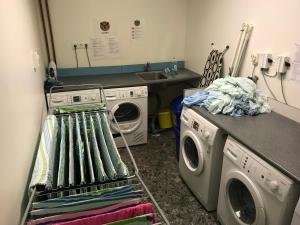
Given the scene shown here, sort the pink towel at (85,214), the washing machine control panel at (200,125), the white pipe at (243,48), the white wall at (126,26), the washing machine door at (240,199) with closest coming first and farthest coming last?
1. the pink towel at (85,214)
2. the washing machine door at (240,199)
3. the washing machine control panel at (200,125)
4. the white pipe at (243,48)
5. the white wall at (126,26)

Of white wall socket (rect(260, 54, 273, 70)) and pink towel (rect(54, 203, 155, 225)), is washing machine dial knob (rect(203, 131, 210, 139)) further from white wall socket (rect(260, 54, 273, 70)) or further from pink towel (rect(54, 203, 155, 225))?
pink towel (rect(54, 203, 155, 225))

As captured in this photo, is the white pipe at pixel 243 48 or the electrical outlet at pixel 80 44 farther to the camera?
the electrical outlet at pixel 80 44

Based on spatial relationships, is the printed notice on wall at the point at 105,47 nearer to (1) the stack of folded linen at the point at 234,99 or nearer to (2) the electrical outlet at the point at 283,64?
(1) the stack of folded linen at the point at 234,99

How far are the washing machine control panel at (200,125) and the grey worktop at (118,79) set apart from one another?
2.88ft

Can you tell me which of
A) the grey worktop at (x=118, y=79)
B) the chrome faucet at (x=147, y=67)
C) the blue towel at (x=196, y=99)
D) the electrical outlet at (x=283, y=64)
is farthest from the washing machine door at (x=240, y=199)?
the chrome faucet at (x=147, y=67)

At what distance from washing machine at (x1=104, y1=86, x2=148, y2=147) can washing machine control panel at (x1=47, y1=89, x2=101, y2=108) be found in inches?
5.3

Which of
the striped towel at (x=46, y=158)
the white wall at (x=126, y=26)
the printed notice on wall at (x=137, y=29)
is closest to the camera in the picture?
the striped towel at (x=46, y=158)

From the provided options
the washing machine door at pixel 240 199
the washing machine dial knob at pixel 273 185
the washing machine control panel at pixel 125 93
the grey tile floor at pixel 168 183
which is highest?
the washing machine control panel at pixel 125 93

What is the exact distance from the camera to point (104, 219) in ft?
2.97

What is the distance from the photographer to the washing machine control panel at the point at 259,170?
49.4 inches

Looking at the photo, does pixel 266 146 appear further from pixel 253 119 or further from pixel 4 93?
pixel 4 93

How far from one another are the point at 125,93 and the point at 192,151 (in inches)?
41.5

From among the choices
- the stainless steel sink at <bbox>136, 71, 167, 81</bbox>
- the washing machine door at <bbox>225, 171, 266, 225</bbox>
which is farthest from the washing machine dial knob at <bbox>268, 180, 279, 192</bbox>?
the stainless steel sink at <bbox>136, 71, 167, 81</bbox>

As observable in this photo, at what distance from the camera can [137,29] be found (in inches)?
127
